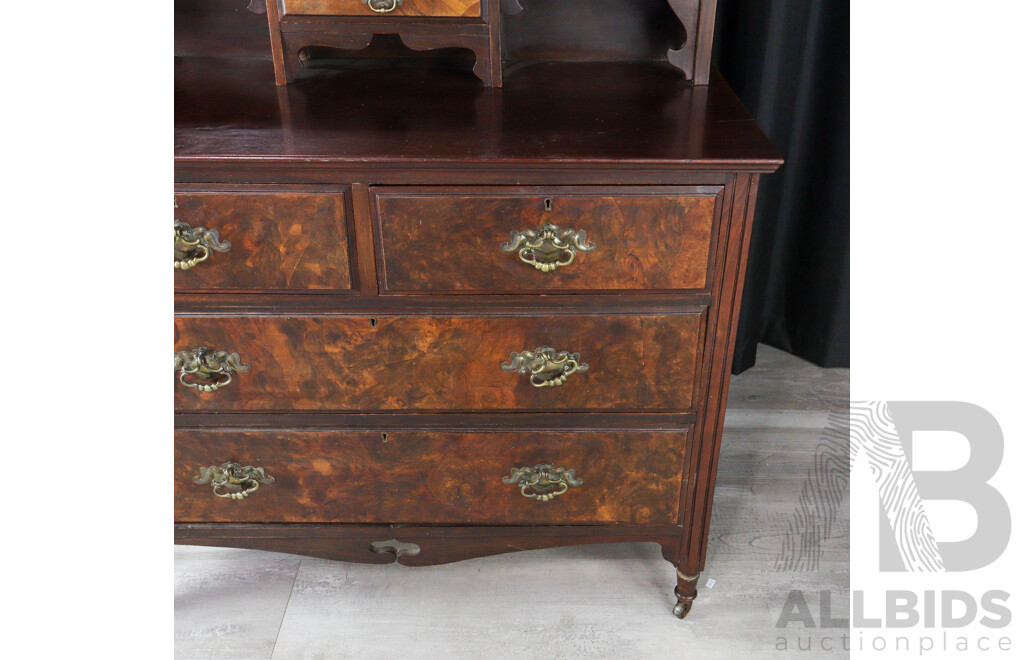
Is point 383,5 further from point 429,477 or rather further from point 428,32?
point 429,477

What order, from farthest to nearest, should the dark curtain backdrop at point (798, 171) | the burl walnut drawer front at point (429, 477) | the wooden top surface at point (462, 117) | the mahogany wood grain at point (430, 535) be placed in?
the dark curtain backdrop at point (798, 171), the mahogany wood grain at point (430, 535), the burl walnut drawer front at point (429, 477), the wooden top surface at point (462, 117)

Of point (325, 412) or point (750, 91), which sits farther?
point (750, 91)

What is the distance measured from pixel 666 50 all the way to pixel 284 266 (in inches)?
35.1

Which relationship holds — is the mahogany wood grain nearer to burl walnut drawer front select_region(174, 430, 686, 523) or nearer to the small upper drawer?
burl walnut drawer front select_region(174, 430, 686, 523)

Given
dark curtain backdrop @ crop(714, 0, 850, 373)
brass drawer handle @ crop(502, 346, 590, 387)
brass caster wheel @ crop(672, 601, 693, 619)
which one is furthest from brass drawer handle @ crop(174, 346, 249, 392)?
dark curtain backdrop @ crop(714, 0, 850, 373)

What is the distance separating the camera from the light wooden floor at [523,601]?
1571 millimetres

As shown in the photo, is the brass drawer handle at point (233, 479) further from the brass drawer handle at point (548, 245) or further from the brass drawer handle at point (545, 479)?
the brass drawer handle at point (548, 245)

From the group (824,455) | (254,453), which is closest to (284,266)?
(254,453)

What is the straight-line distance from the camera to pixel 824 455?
80.1 inches

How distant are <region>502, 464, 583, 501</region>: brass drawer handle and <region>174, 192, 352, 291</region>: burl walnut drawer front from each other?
1.59ft

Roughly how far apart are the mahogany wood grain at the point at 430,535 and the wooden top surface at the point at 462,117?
74 centimetres

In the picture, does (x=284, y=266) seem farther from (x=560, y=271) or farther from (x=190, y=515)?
(x=190, y=515)

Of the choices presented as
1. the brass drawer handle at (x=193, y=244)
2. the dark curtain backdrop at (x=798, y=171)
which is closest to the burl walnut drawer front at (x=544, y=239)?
the brass drawer handle at (x=193, y=244)

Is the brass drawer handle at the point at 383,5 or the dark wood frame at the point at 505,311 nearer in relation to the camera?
the dark wood frame at the point at 505,311
